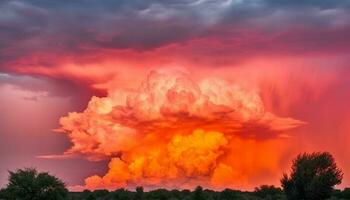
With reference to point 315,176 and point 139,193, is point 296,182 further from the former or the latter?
point 139,193

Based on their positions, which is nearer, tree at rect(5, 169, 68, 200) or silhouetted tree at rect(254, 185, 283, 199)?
tree at rect(5, 169, 68, 200)

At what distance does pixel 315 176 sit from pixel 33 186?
3359 centimetres

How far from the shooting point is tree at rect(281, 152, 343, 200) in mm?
81438

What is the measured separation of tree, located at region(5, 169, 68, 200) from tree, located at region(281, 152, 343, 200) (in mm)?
28499

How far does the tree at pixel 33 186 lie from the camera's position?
8206 centimetres

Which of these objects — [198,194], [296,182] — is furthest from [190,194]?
[296,182]

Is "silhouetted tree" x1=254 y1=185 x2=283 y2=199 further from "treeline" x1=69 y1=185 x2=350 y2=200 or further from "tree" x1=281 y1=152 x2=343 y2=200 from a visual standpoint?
"tree" x1=281 y1=152 x2=343 y2=200

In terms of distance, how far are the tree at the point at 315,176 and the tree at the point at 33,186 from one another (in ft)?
93.5

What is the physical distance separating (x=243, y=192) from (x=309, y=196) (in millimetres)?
32621

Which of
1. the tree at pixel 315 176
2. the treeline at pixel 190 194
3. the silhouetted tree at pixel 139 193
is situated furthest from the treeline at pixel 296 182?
the silhouetted tree at pixel 139 193

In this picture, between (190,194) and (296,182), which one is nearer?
(296,182)

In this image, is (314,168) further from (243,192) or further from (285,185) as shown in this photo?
(243,192)

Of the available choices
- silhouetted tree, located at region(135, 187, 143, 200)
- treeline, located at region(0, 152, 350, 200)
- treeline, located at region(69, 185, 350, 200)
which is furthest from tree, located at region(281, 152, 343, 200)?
silhouetted tree, located at region(135, 187, 143, 200)

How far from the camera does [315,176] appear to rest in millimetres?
81875
